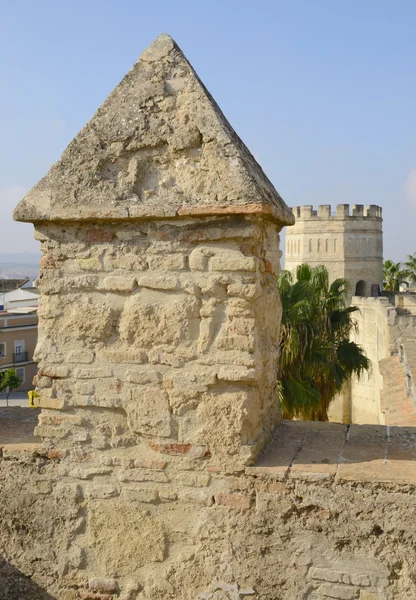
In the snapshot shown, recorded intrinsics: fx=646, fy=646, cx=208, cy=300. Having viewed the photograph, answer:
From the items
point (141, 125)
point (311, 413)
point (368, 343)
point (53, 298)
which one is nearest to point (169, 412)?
point (53, 298)

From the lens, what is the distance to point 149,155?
10.8 feet

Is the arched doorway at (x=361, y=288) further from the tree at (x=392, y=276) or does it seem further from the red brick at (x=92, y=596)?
the red brick at (x=92, y=596)

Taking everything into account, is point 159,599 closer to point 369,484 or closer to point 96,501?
point 96,501

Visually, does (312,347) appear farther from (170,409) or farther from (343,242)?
(343,242)

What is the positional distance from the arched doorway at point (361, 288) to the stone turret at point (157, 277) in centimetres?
4400

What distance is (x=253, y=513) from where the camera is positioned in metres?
3.00

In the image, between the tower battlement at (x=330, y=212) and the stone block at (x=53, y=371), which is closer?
the stone block at (x=53, y=371)

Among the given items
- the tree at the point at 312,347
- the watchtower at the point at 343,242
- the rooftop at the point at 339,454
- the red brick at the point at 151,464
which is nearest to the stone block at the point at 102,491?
the red brick at the point at 151,464

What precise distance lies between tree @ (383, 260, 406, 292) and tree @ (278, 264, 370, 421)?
37.2 metres

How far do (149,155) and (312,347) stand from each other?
27.7 feet

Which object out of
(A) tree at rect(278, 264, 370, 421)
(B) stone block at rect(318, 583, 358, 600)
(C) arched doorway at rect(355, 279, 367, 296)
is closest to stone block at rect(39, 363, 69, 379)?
(B) stone block at rect(318, 583, 358, 600)

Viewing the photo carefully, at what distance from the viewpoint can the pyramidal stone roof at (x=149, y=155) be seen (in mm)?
3139

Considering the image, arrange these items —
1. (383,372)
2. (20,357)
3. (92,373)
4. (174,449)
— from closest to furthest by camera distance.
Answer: (174,449) < (92,373) < (383,372) < (20,357)

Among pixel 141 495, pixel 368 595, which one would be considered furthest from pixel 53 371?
pixel 368 595
